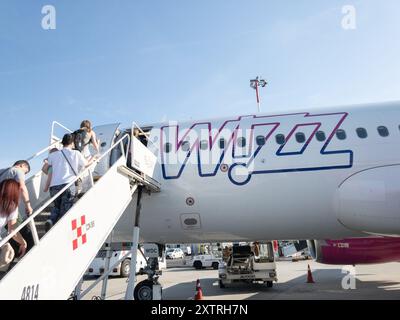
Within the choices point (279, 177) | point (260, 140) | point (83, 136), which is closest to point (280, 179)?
point (279, 177)

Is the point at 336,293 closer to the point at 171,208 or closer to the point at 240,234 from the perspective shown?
the point at 240,234

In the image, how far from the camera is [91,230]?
5.25 metres

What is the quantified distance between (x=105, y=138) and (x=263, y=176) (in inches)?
154

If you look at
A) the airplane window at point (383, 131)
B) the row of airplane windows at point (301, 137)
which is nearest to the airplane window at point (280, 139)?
the row of airplane windows at point (301, 137)

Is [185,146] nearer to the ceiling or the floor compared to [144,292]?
nearer to the ceiling

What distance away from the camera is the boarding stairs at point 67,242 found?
383 cm

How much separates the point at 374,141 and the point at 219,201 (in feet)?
12.3

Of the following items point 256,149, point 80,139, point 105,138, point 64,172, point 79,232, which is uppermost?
point 105,138

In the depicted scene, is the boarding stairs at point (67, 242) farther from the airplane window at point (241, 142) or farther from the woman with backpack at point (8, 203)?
the airplane window at point (241, 142)

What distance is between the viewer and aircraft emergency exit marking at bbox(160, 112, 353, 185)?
25.2 ft

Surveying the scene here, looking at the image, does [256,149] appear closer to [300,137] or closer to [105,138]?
[300,137]

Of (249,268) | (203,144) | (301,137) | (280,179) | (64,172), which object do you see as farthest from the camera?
(249,268)

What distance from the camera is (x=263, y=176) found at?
25.3 ft
